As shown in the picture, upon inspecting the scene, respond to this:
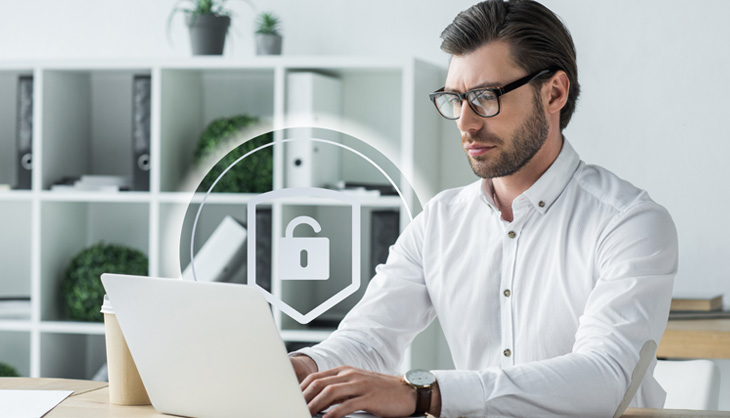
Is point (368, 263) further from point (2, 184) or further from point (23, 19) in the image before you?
point (23, 19)

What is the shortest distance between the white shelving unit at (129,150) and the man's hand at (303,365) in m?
1.27

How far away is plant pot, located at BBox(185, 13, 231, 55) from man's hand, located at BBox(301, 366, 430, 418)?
196cm

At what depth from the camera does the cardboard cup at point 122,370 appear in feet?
3.91

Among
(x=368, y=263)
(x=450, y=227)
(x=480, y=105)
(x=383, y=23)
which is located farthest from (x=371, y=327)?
(x=383, y=23)

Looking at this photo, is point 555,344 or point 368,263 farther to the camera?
point 368,263

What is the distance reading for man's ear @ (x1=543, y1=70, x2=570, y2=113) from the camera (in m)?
1.56

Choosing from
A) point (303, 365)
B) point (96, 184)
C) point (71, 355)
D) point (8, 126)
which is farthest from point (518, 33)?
point (8, 126)

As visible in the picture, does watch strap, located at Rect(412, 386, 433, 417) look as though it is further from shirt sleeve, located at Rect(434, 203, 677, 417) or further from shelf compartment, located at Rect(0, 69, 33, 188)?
shelf compartment, located at Rect(0, 69, 33, 188)

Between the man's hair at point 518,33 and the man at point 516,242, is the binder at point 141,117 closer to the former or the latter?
the man at point 516,242

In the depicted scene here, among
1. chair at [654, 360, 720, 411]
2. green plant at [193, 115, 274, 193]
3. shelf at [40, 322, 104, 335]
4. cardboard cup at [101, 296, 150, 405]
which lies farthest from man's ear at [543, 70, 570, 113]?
shelf at [40, 322, 104, 335]

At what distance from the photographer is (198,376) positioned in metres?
1.06

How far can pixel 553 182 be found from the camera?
5.05 feet

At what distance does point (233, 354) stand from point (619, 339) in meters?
0.57

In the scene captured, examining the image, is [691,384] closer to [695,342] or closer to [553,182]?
[553,182]
